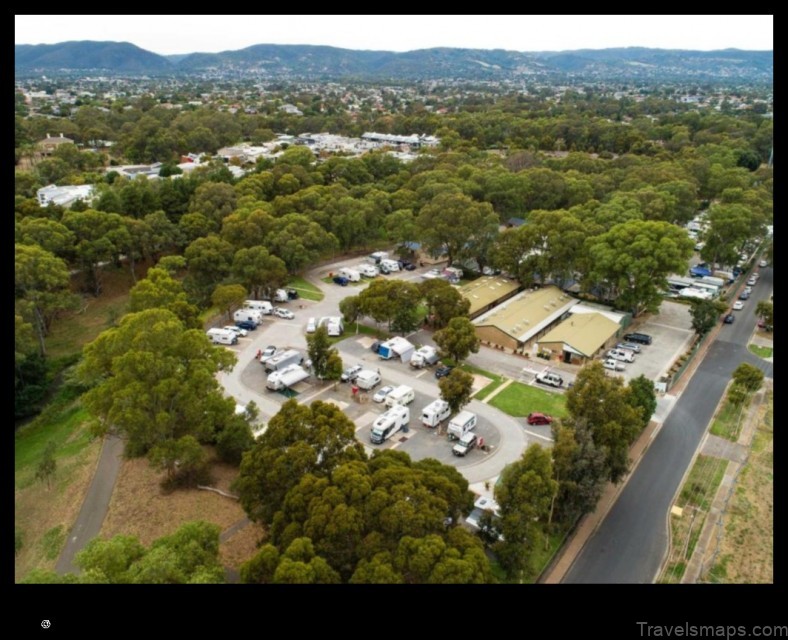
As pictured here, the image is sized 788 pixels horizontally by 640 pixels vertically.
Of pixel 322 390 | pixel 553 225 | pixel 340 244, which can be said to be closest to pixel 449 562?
pixel 322 390

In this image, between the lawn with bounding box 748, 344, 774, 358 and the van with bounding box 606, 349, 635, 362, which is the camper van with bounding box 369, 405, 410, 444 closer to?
the van with bounding box 606, 349, 635, 362

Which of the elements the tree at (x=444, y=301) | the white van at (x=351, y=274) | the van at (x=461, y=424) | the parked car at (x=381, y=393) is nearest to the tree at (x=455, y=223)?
the white van at (x=351, y=274)

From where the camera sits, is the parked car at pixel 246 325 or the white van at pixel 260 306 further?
the white van at pixel 260 306

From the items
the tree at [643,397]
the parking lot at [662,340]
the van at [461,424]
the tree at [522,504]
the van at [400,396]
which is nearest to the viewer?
the tree at [522,504]

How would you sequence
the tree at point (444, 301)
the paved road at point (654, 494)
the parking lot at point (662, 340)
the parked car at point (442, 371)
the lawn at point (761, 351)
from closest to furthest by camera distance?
the paved road at point (654, 494) < the parked car at point (442, 371) < the parking lot at point (662, 340) < the tree at point (444, 301) < the lawn at point (761, 351)

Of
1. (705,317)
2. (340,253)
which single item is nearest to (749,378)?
(705,317)

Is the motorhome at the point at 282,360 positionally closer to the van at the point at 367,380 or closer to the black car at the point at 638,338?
the van at the point at 367,380

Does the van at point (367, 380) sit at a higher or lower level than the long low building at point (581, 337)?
lower
